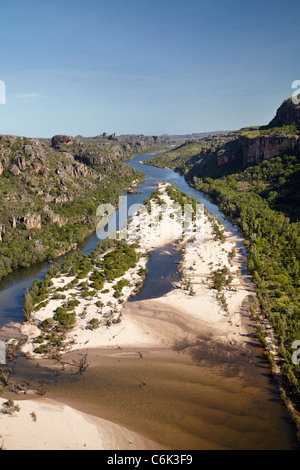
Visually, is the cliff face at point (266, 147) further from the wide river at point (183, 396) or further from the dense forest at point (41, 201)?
the wide river at point (183, 396)

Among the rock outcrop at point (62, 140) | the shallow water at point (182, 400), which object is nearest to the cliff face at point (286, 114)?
the rock outcrop at point (62, 140)

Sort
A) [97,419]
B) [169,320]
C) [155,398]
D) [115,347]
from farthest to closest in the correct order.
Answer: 1. [169,320]
2. [115,347]
3. [155,398]
4. [97,419]

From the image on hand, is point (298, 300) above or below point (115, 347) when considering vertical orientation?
above

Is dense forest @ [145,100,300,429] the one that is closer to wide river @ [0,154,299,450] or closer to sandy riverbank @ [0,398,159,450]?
wide river @ [0,154,299,450]

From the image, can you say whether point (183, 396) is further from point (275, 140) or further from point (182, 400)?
point (275, 140)

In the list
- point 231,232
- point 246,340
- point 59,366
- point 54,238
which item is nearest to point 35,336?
point 59,366

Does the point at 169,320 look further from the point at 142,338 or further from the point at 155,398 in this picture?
the point at 155,398

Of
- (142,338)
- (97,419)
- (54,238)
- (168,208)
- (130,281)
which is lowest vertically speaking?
(97,419)

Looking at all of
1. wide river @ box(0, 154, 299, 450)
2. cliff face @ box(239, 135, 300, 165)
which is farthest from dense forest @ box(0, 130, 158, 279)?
cliff face @ box(239, 135, 300, 165)
